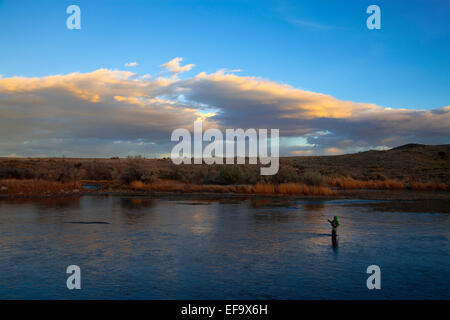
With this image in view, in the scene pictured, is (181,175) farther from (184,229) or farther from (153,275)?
(153,275)

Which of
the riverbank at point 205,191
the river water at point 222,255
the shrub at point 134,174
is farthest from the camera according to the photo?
the shrub at point 134,174

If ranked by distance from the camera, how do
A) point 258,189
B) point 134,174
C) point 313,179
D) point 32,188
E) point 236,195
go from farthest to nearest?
point 134,174, point 313,179, point 258,189, point 236,195, point 32,188

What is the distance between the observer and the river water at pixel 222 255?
291 inches

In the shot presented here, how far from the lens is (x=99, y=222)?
1513 centimetres

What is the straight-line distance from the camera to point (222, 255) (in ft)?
32.8

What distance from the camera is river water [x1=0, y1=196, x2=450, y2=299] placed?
740cm

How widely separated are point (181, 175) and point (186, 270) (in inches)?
1262

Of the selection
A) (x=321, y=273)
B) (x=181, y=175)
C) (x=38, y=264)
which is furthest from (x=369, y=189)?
(x=38, y=264)

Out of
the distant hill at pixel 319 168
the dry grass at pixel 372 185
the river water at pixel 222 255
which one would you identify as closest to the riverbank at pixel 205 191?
the dry grass at pixel 372 185

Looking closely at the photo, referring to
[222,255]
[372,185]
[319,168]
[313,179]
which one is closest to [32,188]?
[313,179]

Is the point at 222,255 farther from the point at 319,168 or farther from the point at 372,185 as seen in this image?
the point at 319,168

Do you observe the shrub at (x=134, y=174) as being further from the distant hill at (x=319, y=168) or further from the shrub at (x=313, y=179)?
the shrub at (x=313, y=179)

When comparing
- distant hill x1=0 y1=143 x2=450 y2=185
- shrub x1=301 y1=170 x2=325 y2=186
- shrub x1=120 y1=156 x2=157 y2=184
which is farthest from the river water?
distant hill x1=0 y1=143 x2=450 y2=185

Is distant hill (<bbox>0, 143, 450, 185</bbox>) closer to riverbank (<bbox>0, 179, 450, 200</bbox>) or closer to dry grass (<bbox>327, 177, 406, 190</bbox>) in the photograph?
dry grass (<bbox>327, 177, 406, 190</bbox>)
